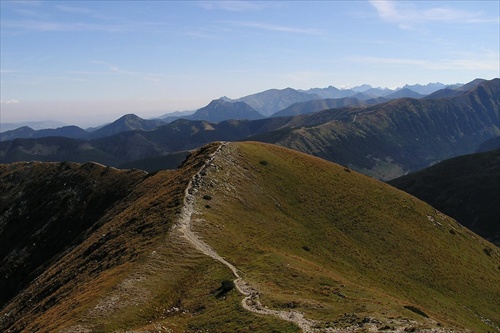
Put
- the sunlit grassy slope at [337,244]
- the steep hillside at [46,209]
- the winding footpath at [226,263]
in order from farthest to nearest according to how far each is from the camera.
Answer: the steep hillside at [46,209] → the sunlit grassy slope at [337,244] → the winding footpath at [226,263]

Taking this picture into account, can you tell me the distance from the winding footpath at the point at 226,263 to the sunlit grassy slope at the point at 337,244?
4.32ft

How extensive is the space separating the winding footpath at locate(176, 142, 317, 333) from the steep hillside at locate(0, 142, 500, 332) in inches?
7.4

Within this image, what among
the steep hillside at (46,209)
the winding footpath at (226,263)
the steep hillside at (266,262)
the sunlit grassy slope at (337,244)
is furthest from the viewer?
the steep hillside at (46,209)

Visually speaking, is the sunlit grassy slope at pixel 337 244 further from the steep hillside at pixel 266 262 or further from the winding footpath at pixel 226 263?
the winding footpath at pixel 226 263

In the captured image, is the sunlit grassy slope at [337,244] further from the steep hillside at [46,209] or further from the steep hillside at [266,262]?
the steep hillside at [46,209]

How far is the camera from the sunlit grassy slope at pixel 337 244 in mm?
49156

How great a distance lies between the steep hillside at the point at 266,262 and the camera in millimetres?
39875

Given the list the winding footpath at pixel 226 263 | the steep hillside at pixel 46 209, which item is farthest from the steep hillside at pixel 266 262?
the steep hillside at pixel 46 209

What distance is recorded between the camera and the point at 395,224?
94812 millimetres

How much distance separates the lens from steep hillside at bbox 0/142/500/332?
39.9 meters

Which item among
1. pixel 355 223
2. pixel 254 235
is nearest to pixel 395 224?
pixel 355 223

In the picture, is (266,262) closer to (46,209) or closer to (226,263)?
(226,263)

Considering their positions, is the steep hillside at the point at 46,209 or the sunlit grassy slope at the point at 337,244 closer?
the sunlit grassy slope at the point at 337,244

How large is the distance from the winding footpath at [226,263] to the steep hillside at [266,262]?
188 millimetres
